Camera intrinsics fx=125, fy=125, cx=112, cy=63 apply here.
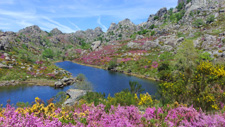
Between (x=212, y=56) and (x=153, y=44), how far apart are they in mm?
47041

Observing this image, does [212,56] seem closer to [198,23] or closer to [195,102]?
[195,102]

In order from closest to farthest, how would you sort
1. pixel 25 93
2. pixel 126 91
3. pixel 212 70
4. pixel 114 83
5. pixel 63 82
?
1. pixel 212 70
2. pixel 126 91
3. pixel 25 93
4. pixel 63 82
5. pixel 114 83

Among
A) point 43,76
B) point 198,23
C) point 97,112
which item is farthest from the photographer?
point 198,23

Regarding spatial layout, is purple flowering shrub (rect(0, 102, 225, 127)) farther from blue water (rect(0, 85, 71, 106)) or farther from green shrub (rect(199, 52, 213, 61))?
green shrub (rect(199, 52, 213, 61))

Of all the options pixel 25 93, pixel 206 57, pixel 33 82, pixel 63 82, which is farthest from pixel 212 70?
pixel 33 82

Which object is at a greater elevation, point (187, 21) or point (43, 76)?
point (187, 21)

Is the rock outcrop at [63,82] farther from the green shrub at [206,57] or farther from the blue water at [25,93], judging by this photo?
the green shrub at [206,57]

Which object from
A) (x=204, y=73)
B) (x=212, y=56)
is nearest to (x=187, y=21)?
(x=212, y=56)

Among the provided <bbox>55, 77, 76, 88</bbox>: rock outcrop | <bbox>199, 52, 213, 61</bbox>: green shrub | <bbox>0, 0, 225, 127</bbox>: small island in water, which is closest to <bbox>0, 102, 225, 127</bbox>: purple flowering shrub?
<bbox>0, 0, 225, 127</bbox>: small island in water

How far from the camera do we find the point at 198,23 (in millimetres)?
103500

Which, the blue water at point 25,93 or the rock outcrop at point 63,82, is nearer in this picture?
the blue water at point 25,93

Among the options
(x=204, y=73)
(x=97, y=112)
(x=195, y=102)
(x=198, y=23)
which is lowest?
(x=195, y=102)

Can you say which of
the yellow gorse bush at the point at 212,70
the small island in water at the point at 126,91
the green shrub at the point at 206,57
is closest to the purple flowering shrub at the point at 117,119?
the small island in water at the point at 126,91

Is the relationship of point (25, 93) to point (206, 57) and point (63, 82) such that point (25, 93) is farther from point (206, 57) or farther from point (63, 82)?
point (206, 57)
